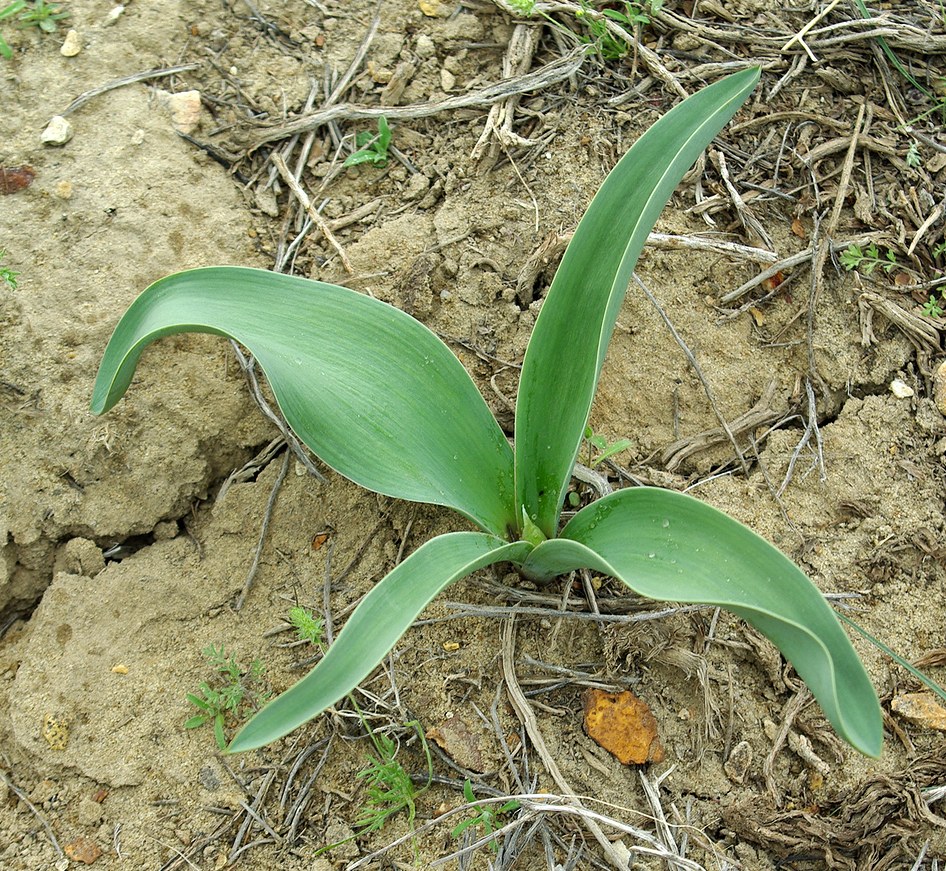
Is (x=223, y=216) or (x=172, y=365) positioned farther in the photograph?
(x=223, y=216)

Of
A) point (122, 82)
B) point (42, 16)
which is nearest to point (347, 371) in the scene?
point (122, 82)

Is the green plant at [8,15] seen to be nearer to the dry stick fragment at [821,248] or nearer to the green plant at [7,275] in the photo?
the green plant at [7,275]

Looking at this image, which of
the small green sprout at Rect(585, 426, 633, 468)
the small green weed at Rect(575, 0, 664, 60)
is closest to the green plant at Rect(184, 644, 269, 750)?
the small green sprout at Rect(585, 426, 633, 468)

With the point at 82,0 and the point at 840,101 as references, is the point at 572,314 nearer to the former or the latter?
the point at 840,101

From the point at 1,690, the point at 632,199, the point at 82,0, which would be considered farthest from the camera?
the point at 82,0

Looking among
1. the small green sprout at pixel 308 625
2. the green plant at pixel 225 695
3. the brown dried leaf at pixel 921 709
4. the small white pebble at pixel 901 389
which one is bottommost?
the green plant at pixel 225 695

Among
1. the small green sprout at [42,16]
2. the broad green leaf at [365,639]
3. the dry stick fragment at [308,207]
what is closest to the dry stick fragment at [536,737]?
the broad green leaf at [365,639]

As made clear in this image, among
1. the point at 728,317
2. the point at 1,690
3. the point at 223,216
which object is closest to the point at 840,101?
the point at 728,317
